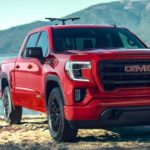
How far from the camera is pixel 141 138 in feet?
23.6

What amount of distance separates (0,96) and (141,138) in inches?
160

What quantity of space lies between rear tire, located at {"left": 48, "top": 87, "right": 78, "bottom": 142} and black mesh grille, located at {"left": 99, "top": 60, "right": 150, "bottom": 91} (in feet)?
2.31

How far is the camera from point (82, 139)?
724 cm

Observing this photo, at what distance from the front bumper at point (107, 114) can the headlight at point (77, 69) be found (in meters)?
0.36

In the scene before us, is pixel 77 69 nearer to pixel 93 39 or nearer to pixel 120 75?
pixel 120 75

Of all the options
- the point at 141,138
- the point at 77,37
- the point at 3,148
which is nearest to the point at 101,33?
the point at 77,37

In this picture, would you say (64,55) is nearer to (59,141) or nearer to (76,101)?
(76,101)

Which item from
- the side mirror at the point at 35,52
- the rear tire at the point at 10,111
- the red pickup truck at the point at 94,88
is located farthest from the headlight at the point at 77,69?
the rear tire at the point at 10,111

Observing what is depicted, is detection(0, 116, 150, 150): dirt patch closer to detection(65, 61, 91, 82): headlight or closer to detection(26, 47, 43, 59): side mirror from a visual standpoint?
detection(65, 61, 91, 82): headlight

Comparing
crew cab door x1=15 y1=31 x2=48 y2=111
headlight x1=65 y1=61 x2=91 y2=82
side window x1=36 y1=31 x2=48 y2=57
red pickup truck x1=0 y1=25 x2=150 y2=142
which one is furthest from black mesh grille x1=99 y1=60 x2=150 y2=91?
side window x1=36 y1=31 x2=48 y2=57

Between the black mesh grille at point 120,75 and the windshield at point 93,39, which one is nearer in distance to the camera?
the black mesh grille at point 120,75

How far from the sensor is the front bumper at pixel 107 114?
6.29m

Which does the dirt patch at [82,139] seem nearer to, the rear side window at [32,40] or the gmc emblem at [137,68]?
the gmc emblem at [137,68]

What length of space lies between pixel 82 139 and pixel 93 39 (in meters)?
1.71
